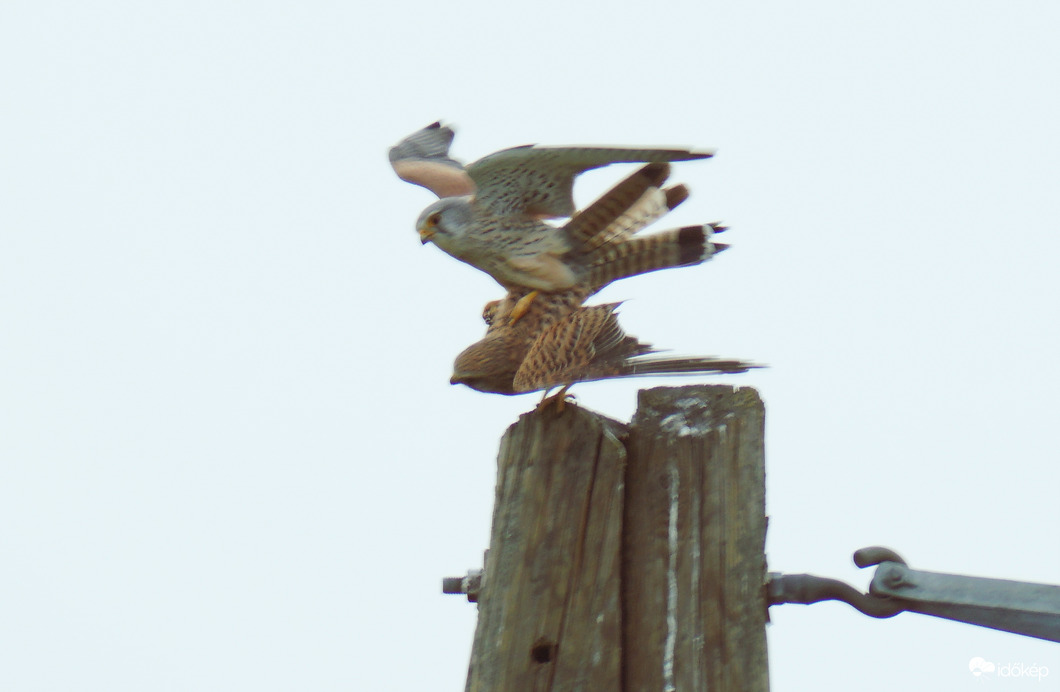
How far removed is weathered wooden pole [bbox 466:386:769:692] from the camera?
2.34m

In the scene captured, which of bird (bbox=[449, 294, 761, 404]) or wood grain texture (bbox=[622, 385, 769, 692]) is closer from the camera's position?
wood grain texture (bbox=[622, 385, 769, 692])

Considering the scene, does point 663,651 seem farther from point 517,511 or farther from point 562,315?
point 562,315

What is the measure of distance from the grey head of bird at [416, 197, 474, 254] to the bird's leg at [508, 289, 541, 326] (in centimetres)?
53

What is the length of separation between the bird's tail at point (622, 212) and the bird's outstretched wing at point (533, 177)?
0.10 meters

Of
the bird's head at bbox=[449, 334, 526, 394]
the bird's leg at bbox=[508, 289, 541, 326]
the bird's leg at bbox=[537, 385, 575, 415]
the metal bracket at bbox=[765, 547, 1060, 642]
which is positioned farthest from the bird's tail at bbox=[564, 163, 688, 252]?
the metal bracket at bbox=[765, 547, 1060, 642]

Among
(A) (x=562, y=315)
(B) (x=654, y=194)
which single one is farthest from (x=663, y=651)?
(B) (x=654, y=194)

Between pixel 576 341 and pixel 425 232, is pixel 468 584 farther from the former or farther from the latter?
pixel 425 232

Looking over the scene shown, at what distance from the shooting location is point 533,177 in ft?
12.6

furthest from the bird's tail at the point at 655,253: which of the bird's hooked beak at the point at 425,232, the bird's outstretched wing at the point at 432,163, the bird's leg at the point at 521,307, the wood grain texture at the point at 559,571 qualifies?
the bird's outstretched wing at the point at 432,163

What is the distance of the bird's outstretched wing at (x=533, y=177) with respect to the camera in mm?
3551

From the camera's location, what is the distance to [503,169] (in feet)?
12.5

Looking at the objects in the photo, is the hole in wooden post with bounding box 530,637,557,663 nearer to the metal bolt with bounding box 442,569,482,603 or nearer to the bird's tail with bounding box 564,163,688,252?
the metal bolt with bounding box 442,569,482,603

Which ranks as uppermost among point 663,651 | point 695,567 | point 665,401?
point 665,401

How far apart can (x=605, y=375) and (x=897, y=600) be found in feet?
2.53
